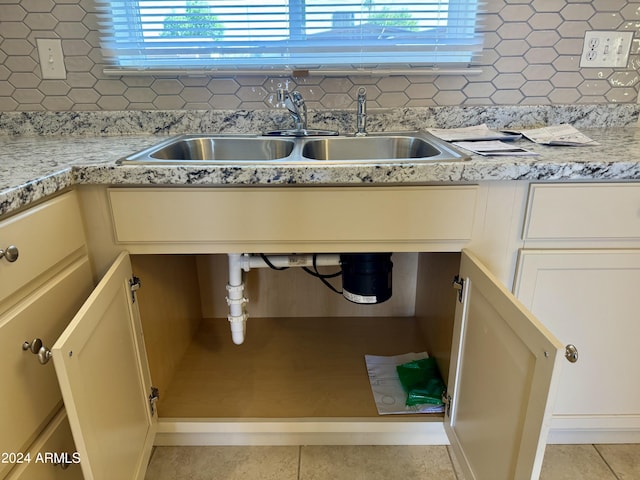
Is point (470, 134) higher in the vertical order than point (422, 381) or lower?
higher

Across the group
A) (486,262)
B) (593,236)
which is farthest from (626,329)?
(486,262)

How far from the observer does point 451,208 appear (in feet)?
3.26

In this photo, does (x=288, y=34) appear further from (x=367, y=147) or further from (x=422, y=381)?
(x=422, y=381)

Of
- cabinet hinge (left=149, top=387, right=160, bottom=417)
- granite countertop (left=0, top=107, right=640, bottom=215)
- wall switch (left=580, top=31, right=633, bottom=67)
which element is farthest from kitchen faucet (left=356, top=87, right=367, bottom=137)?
cabinet hinge (left=149, top=387, right=160, bottom=417)

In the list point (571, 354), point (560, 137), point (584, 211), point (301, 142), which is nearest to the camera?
point (571, 354)

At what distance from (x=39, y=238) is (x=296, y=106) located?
853mm

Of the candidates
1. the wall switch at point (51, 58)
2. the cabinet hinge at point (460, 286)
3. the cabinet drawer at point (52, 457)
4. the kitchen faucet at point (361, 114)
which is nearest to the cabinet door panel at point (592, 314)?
the cabinet hinge at point (460, 286)

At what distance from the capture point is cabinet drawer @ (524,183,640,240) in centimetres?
96

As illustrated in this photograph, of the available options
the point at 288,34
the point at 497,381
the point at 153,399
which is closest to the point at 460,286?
the point at 497,381

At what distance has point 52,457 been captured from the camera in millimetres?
825

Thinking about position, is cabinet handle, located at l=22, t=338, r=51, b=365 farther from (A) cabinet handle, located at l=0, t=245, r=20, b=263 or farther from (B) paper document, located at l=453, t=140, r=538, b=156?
(B) paper document, located at l=453, t=140, r=538, b=156

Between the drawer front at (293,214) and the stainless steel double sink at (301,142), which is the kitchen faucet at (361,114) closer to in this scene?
the stainless steel double sink at (301,142)

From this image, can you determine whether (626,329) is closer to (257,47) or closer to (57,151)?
(257,47)

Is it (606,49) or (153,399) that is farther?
(606,49)
